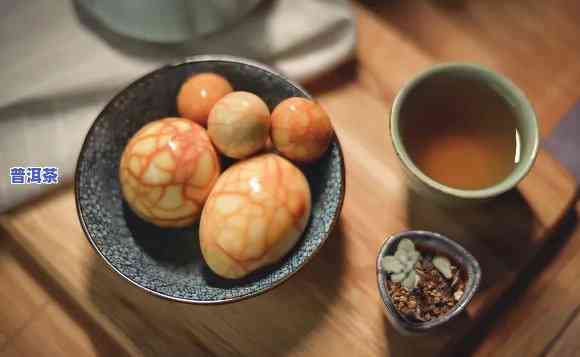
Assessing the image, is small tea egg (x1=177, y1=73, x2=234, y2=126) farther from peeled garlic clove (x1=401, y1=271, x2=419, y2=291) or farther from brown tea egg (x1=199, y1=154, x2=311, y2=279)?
peeled garlic clove (x1=401, y1=271, x2=419, y2=291)

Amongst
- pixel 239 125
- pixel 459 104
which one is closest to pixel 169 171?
pixel 239 125

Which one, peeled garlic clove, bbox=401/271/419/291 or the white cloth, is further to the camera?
the white cloth

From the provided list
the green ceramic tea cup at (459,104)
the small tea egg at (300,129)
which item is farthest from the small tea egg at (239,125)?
the green ceramic tea cup at (459,104)

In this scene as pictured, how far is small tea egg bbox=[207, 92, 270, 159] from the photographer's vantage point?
527 mm

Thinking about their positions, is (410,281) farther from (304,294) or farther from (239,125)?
(239,125)

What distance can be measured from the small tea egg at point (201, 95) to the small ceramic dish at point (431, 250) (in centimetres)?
22

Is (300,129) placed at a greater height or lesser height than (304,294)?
greater

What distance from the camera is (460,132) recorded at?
24.4 inches

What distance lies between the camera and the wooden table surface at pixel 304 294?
576mm

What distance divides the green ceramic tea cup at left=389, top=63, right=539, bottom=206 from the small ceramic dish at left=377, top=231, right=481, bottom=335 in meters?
0.04

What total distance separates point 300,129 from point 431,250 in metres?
0.18

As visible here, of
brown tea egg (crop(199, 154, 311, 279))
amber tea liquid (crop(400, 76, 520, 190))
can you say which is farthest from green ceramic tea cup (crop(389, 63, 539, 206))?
brown tea egg (crop(199, 154, 311, 279))

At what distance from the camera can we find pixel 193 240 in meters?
0.60

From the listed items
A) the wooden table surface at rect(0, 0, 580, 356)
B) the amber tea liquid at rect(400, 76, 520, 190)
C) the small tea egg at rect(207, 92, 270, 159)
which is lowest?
the wooden table surface at rect(0, 0, 580, 356)
